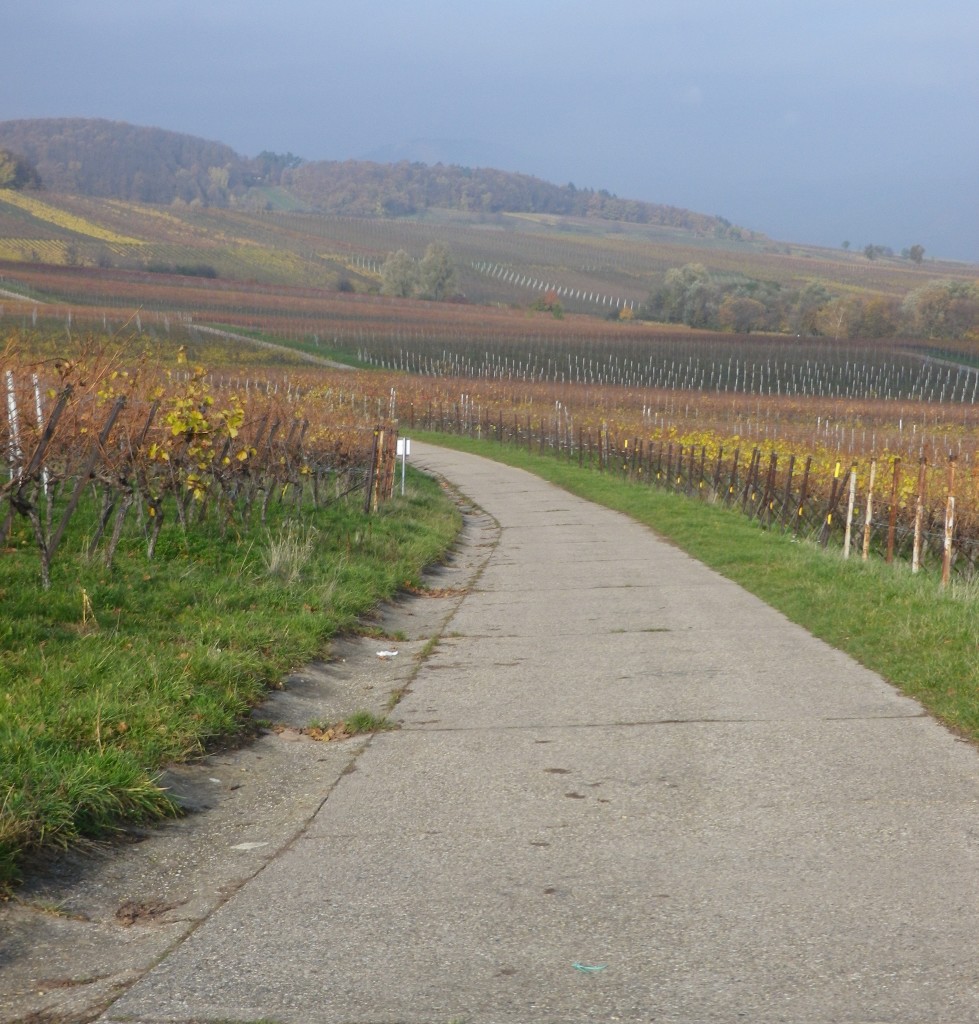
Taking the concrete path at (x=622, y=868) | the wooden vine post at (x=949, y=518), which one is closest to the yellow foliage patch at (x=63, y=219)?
the wooden vine post at (x=949, y=518)

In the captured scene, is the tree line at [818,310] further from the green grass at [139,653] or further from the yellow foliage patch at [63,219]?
the green grass at [139,653]

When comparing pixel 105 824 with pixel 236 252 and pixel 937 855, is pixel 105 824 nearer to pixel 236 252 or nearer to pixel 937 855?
pixel 937 855

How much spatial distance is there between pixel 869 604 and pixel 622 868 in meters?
7.28

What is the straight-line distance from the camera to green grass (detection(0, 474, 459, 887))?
6.41 metres

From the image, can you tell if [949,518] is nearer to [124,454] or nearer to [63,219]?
[124,454]

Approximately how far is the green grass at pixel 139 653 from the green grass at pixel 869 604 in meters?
4.14

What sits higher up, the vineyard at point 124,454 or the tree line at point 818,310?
the tree line at point 818,310

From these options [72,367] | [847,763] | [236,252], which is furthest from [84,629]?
[236,252]

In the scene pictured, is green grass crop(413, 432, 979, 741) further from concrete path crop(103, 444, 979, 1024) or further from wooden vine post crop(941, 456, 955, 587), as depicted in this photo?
concrete path crop(103, 444, 979, 1024)

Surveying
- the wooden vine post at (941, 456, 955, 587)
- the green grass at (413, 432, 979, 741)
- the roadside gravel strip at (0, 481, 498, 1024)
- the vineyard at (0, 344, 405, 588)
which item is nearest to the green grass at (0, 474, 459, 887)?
the roadside gravel strip at (0, 481, 498, 1024)

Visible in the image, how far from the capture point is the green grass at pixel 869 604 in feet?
30.6

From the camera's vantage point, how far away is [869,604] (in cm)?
1247

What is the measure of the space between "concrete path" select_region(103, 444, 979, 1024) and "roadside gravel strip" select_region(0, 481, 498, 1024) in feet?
0.56

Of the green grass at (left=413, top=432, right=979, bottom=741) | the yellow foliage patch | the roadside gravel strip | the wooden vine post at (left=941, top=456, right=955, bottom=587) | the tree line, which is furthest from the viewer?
→ the yellow foliage patch
